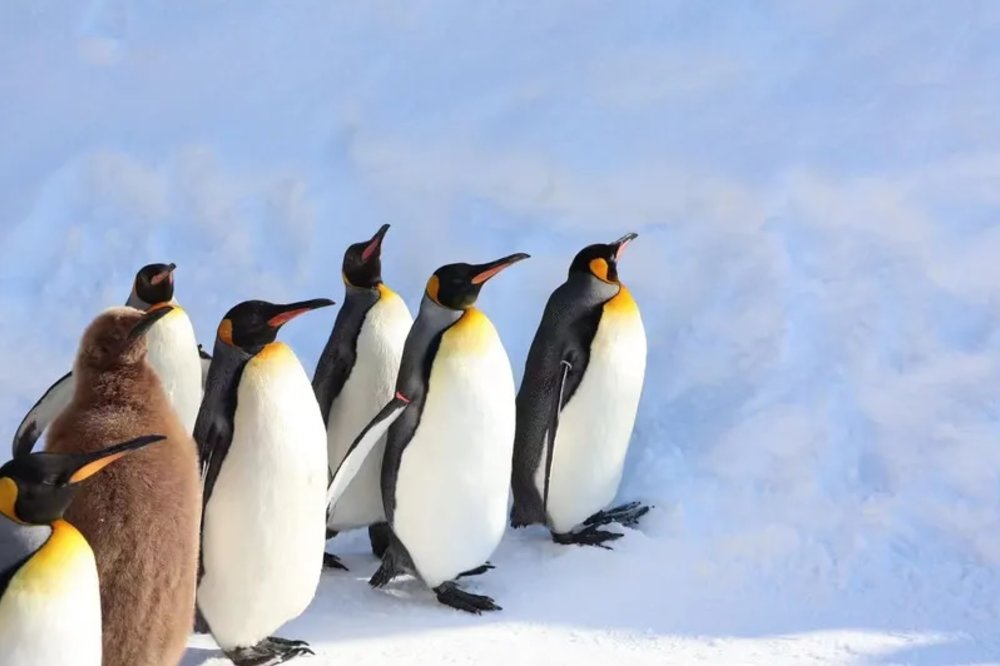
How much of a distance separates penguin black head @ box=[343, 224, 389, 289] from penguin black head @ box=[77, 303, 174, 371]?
4.12 ft

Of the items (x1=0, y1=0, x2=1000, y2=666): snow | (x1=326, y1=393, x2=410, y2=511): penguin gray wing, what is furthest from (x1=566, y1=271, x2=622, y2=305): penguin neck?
(x1=326, y1=393, x2=410, y2=511): penguin gray wing

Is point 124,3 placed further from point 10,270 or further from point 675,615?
point 675,615

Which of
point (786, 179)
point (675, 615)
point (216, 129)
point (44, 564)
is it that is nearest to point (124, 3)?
point (216, 129)

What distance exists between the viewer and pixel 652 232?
5.26m

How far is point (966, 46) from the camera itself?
20.0 feet

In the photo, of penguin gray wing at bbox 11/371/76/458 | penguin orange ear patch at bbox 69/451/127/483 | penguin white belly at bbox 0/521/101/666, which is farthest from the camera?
penguin gray wing at bbox 11/371/76/458

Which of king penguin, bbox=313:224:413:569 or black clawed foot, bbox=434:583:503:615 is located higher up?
king penguin, bbox=313:224:413:569

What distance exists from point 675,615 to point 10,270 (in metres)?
3.53

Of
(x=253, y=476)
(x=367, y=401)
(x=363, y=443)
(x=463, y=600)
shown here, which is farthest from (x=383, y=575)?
(x=253, y=476)

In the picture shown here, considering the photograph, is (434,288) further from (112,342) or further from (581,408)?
(112,342)

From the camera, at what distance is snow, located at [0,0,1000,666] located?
11.7 ft

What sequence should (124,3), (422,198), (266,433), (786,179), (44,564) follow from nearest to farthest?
1. (44,564)
2. (266,433)
3. (786,179)
4. (422,198)
5. (124,3)

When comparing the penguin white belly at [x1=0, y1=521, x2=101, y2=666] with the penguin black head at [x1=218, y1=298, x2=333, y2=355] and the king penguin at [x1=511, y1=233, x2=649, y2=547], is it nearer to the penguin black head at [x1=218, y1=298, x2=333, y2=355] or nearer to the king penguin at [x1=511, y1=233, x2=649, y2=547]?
the penguin black head at [x1=218, y1=298, x2=333, y2=355]

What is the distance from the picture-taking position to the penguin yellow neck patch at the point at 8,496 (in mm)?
2199
